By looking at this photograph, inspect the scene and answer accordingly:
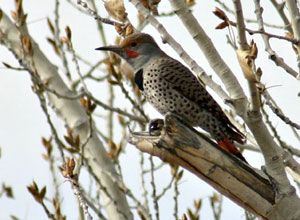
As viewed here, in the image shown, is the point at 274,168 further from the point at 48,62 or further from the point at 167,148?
the point at 48,62

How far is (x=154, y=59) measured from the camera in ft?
16.4

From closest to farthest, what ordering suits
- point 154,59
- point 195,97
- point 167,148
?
point 167,148
point 195,97
point 154,59

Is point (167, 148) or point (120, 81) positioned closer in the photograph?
point (167, 148)

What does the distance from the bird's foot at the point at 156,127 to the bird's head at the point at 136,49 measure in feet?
4.88

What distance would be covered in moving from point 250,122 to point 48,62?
9.86 feet

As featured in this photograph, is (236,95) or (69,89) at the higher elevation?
(69,89)

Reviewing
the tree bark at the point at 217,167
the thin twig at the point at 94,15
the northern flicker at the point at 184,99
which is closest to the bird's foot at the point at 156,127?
the tree bark at the point at 217,167

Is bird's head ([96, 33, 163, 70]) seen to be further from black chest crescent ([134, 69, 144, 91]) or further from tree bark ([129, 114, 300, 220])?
tree bark ([129, 114, 300, 220])

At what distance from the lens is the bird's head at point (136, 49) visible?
5.12m

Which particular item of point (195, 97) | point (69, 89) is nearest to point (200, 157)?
point (195, 97)

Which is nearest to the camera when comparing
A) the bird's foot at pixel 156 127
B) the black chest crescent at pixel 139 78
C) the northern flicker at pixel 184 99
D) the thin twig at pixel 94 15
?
the bird's foot at pixel 156 127

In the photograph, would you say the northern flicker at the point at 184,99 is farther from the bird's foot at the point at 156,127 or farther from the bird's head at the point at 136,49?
the bird's foot at the point at 156,127

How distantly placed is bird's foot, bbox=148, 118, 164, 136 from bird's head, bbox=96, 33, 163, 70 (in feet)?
4.88

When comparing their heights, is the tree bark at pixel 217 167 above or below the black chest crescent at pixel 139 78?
below
